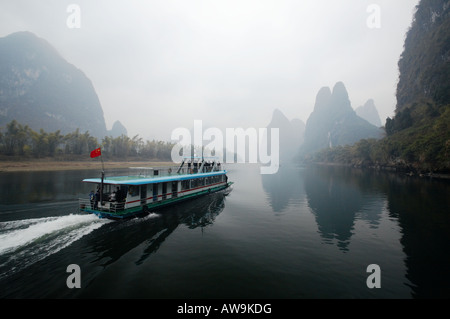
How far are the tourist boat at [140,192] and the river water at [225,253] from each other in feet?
3.51

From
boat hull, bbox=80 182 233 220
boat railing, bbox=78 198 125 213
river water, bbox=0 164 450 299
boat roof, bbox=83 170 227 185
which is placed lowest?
river water, bbox=0 164 450 299

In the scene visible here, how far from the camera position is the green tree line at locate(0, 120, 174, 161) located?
244ft

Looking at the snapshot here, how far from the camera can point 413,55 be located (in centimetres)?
10506

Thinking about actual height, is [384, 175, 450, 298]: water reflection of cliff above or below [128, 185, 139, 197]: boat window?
below

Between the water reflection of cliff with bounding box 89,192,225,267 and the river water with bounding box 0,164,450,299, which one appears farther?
the water reflection of cliff with bounding box 89,192,225,267

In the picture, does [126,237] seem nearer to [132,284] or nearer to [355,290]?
[132,284]

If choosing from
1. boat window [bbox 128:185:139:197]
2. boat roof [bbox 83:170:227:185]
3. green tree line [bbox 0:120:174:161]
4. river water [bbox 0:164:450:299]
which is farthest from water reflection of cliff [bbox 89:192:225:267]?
green tree line [bbox 0:120:174:161]

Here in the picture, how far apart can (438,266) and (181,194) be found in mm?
22497

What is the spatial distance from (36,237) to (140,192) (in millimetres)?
7753

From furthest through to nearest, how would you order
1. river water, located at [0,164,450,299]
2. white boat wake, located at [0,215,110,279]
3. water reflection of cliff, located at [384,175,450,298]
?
white boat wake, located at [0,215,110,279]
water reflection of cliff, located at [384,175,450,298]
river water, located at [0,164,450,299]

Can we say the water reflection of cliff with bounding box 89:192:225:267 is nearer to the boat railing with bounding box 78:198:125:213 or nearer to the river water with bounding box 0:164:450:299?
the river water with bounding box 0:164:450:299

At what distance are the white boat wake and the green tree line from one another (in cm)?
8275

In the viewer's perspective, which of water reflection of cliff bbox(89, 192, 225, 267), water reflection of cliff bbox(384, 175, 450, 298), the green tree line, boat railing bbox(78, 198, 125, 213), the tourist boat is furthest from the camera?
the green tree line

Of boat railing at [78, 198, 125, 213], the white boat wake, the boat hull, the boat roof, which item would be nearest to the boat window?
the boat roof
